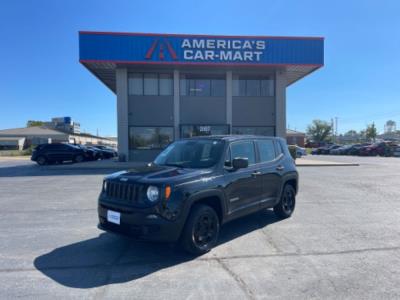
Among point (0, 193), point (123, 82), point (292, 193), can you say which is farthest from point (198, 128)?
point (292, 193)

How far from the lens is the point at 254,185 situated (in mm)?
5488

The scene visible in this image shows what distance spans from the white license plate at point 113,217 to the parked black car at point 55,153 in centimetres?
2167

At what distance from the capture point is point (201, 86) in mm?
23734

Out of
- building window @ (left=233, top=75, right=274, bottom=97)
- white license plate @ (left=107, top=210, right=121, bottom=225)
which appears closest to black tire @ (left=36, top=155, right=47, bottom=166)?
building window @ (left=233, top=75, right=274, bottom=97)

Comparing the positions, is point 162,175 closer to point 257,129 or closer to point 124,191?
point 124,191

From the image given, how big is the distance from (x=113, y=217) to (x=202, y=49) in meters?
19.3

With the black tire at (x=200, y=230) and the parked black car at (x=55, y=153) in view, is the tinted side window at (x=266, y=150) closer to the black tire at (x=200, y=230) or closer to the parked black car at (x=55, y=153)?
the black tire at (x=200, y=230)

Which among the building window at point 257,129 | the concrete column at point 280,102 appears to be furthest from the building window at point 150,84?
the concrete column at point 280,102

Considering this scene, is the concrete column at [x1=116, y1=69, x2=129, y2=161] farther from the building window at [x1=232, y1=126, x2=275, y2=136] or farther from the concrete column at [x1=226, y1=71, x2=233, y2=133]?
the building window at [x1=232, y1=126, x2=275, y2=136]

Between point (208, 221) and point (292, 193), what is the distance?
3.12m

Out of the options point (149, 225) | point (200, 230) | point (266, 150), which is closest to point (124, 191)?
point (149, 225)

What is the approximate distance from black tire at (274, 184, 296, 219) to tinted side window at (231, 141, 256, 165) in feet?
4.81

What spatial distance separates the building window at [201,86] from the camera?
2359 centimetres

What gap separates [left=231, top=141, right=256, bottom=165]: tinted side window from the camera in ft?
17.2
